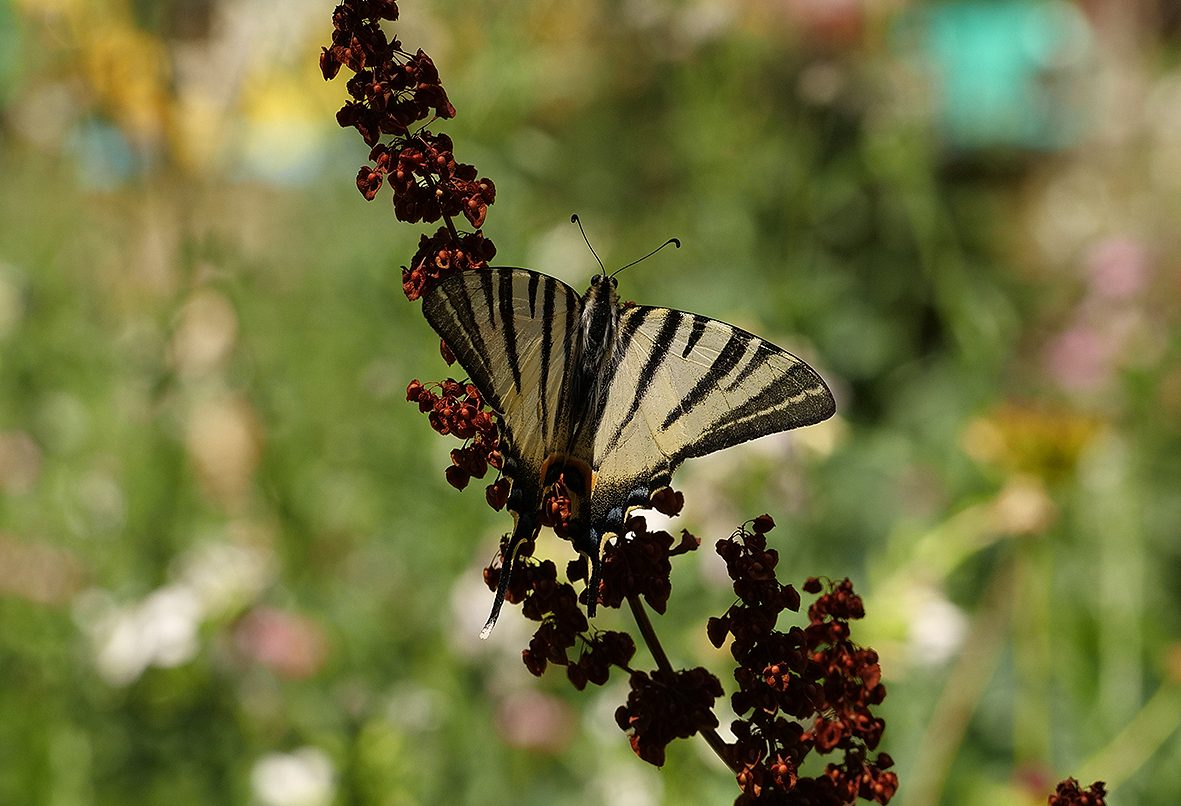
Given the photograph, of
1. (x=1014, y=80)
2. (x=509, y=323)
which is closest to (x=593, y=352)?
(x=509, y=323)

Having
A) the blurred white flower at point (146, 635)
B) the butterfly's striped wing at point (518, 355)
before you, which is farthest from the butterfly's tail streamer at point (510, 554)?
the blurred white flower at point (146, 635)

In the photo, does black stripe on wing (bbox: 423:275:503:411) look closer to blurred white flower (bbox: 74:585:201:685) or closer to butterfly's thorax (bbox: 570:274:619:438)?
butterfly's thorax (bbox: 570:274:619:438)

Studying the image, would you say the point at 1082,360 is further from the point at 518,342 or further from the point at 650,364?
the point at 518,342

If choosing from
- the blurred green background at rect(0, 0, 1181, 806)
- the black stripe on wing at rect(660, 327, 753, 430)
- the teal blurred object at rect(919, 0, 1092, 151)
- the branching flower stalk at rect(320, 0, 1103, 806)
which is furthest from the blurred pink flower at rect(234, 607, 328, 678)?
the teal blurred object at rect(919, 0, 1092, 151)

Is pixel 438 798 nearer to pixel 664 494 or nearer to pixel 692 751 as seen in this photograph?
pixel 692 751

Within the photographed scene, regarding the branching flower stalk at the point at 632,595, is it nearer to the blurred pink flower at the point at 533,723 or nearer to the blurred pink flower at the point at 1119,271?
the blurred pink flower at the point at 533,723

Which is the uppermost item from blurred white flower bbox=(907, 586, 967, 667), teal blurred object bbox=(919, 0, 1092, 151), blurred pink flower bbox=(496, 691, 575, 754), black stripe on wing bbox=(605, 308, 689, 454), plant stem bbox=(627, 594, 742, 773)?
teal blurred object bbox=(919, 0, 1092, 151)
